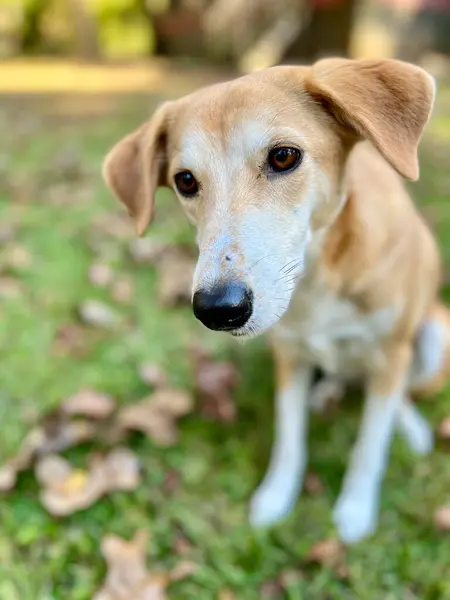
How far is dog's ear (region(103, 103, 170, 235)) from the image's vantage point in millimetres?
2289

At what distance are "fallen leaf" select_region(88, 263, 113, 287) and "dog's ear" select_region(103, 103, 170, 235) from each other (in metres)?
1.79

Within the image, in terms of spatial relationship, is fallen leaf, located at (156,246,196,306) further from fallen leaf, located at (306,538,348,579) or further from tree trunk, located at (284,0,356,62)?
tree trunk, located at (284,0,356,62)

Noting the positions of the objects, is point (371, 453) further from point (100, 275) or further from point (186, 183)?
point (100, 275)

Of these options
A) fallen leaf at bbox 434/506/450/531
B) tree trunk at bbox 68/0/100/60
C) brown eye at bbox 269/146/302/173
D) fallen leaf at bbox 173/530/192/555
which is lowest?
tree trunk at bbox 68/0/100/60

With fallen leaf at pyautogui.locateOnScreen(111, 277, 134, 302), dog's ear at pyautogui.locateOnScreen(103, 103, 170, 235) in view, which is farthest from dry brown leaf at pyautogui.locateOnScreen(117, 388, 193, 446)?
dog's ear at pyautogui.locateOnScreen(103, 103, 170, 235)

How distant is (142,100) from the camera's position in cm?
816

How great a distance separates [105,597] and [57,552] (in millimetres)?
314

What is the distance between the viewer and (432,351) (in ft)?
9.67

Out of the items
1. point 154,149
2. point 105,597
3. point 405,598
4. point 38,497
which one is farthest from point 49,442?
point 405,598

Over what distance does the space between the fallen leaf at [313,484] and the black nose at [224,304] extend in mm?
1380

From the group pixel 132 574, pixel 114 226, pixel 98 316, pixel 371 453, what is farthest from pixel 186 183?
pixel 114 226

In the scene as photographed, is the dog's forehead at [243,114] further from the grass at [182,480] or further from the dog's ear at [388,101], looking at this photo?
the grass at [182,480]

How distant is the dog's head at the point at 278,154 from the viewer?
6.03 feet

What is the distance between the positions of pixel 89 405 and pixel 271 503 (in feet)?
3.33
